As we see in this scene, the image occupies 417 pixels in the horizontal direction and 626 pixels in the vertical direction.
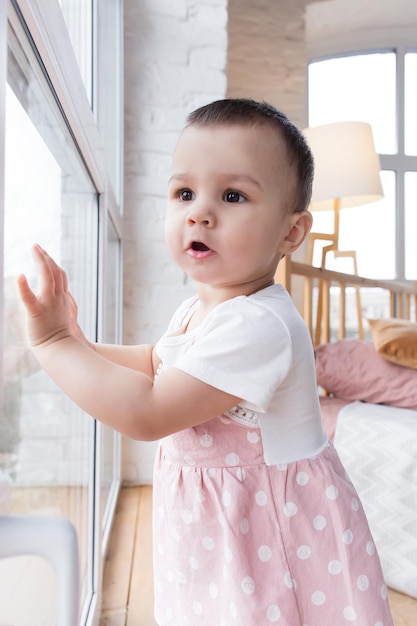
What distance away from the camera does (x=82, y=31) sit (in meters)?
1.07

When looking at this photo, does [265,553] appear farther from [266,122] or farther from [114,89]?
[114,89]

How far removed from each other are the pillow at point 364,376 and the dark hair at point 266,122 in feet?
3.77

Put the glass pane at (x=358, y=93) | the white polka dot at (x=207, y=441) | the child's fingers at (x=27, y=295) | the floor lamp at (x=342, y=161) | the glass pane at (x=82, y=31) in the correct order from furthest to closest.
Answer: the glass pane at (x=358, y=93) → the floor lamp at (x=342, y=161) → the glass pane at (x=82, y=31) → the white polka dot at (x=207, y=441) → the child's fingers at (x=27, y=295)

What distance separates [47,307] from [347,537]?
43cm

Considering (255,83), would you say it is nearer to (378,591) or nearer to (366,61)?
(366,61)

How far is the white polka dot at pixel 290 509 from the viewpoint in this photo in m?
0.63

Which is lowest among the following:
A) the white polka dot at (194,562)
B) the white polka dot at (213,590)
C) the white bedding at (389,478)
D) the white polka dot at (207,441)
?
the white bedding at (389,478)

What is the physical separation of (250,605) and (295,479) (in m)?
0.14

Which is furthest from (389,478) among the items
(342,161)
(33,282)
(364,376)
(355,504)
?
(342,161)

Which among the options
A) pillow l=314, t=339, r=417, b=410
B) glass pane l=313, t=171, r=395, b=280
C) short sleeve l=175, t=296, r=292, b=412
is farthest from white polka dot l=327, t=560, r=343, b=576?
glass pane l=313, t=171, r=395, b=280

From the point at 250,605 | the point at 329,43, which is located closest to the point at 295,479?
the point at 250,605

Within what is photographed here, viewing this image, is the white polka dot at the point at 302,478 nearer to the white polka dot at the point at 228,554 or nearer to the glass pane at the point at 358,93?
the white polka dot at the point at 228,554

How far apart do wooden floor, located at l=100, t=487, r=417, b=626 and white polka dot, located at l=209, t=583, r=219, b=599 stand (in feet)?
2.25

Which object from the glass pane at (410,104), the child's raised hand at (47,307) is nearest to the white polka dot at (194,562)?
the child's raised hand at (47,307)
